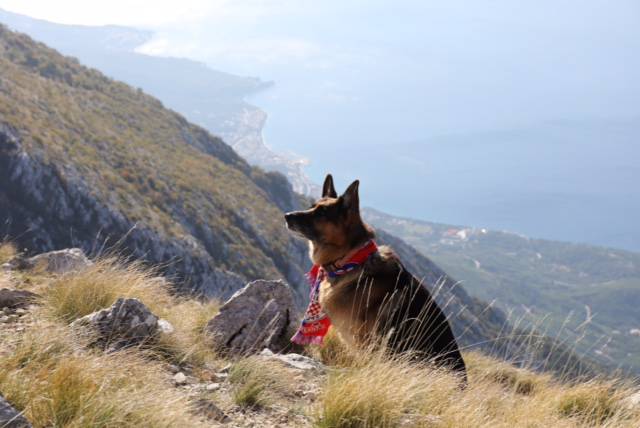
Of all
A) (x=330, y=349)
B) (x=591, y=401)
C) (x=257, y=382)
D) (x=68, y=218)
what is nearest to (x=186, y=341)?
(x=257, y=382)

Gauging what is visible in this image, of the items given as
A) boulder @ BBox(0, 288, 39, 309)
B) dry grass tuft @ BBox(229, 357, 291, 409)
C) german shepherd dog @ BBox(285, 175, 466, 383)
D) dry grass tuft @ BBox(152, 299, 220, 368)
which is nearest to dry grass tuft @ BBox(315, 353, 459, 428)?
dry grass tuft @ BBox(229, 357, 291, 409)

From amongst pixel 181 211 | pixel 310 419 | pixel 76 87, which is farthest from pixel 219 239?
pixel 310 419

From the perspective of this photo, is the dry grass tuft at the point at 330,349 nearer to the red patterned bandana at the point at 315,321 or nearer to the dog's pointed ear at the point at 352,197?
the red patterned bandana at the point at 315,321

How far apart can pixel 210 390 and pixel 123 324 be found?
1188mm

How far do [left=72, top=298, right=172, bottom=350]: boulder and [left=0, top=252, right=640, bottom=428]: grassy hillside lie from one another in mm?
185

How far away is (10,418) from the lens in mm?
2904

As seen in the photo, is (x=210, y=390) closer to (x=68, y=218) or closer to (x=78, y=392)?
(x=78, y=392)

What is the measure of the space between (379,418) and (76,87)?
76.2 metres

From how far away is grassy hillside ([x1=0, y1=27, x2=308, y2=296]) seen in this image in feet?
116

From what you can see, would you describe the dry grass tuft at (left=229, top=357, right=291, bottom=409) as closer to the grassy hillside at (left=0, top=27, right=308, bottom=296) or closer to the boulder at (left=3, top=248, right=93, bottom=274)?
the boulder at (left=3, top=248, right=93, bottom=274)

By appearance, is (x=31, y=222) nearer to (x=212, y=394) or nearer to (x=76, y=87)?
(x=212, y=394)

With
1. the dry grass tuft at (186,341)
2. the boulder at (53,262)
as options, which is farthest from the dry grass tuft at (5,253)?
the dry grass tuft at (186,341)

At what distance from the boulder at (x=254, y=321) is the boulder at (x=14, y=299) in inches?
78.6

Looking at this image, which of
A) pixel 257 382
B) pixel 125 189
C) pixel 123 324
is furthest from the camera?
pixel 125 189
